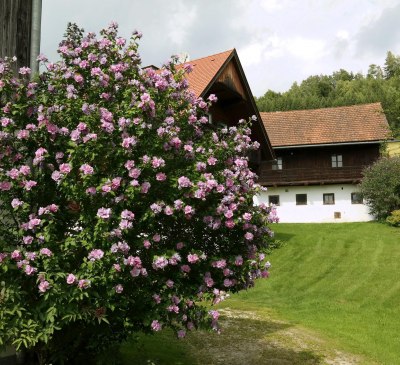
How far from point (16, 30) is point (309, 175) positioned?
110ft

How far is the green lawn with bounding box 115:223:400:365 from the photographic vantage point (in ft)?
34.7

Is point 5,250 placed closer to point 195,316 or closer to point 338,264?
point 195,316

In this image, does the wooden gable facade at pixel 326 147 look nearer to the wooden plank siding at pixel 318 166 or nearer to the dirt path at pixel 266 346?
the wooden plank siding at pixel 318 166

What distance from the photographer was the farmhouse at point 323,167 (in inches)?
1487

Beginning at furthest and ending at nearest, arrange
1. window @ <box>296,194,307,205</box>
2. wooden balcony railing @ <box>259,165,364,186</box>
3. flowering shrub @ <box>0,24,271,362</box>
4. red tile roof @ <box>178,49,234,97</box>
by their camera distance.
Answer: window @ <box>296,194,307,205</box> → wooden balcony railing @ <box>259,165,364,186</box> → red tile roof @ <box>178,49,234,97</box> → flowering shrub @ <box>0,24,271,362</box>

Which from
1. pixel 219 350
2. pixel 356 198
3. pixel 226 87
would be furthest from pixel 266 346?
pixel 356 198

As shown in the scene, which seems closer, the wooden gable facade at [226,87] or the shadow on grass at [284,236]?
the wooden gable facade at [226,87]

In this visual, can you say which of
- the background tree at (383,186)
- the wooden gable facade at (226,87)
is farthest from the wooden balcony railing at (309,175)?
the wooden gable facade at (226,87)

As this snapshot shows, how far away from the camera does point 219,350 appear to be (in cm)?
1080

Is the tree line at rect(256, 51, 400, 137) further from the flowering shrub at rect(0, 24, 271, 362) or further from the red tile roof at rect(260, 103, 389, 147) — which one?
the flowering shrub at rect(0, 24, 271, 362)

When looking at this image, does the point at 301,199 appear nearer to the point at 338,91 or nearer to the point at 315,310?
the point at 315,310

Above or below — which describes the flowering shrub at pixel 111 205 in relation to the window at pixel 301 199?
below

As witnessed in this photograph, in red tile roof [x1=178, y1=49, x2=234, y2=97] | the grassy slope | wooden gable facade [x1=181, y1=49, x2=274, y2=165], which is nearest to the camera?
the grassy slope

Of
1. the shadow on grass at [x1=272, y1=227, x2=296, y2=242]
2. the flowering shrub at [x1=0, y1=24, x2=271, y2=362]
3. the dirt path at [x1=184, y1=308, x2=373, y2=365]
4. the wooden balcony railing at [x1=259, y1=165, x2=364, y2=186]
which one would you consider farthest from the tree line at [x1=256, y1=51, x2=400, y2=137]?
the flowering shrub at [x1=0, y1=24, x2=271, y2=362]
